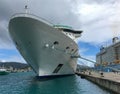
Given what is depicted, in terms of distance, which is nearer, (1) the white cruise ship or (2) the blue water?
(2) the blue water

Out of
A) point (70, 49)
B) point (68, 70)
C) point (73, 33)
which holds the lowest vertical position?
point (68, 70)

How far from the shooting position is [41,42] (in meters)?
29.4

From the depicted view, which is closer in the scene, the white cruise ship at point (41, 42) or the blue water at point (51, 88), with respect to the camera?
the blue water at point (51, 88)

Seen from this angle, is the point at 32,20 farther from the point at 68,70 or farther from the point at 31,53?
the point at 68,70

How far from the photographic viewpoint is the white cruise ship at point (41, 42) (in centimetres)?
2761

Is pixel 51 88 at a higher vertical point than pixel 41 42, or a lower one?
lower

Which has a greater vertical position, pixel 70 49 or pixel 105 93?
pixel 70 49

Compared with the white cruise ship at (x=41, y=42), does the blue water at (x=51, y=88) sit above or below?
below

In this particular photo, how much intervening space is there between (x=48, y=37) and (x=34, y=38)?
6.63ft

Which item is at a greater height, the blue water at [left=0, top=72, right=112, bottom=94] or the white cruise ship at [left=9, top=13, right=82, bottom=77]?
the white cruise ship at [left=9, top=13, right=82, bottom=77]

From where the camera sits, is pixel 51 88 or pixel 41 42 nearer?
pixel 51 88

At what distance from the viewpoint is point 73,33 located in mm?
42688

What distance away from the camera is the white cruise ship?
2761cm

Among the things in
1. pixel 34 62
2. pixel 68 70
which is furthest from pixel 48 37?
pixel 68 70
